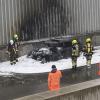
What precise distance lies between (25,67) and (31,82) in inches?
130

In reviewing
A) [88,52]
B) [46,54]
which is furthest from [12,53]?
[88,52]

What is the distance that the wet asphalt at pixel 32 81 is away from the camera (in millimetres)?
15947

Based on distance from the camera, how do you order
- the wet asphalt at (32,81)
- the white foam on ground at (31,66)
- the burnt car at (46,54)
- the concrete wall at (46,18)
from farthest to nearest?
the concrete wall at (46,18) < the burnt car at (46,54) < the white foam on ground at (31,66) < the wet asphalt at (32,81)

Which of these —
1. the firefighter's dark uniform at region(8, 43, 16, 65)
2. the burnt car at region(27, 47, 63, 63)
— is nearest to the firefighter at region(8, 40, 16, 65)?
the firefighter's dark uniform at region(8, 43, 16, 65)

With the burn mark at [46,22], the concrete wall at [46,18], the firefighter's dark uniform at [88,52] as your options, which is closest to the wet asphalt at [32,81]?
the firefighter's dark uniform at [88,52]

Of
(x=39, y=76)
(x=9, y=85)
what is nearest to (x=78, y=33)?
(x=39, y=76)

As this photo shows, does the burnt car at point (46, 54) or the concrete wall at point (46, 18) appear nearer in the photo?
the burnt car at point (46, 54)

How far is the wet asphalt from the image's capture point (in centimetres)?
1595

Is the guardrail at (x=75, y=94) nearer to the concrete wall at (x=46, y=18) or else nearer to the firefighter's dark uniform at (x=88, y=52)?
the firefighter's dark uniform at (x=88, y=52)

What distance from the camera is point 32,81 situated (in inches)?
712

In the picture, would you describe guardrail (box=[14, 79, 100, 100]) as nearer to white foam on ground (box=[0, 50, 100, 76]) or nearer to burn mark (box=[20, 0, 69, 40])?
white foam on ground (box=[0, 50, 100, 76])

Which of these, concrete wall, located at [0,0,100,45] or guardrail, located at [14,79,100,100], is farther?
concrete wall, located at [0,0,100,45]

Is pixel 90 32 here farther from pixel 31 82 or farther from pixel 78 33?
pixel 31 82

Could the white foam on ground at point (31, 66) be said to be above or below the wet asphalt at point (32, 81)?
above
